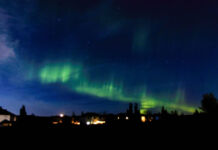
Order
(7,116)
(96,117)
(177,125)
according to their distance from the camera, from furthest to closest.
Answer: (96,117), (7,116), (177,125)

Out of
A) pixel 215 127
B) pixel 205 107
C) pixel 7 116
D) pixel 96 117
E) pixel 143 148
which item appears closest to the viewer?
pixel 143 148

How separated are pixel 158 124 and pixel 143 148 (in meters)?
2.56

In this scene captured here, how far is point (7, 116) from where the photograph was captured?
38.4m

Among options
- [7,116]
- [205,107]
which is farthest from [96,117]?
[205,107]

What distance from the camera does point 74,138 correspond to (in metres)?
8.73

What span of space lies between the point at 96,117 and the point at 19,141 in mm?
34996

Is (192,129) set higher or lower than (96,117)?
higher

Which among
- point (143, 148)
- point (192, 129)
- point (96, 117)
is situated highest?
point (192, 129)

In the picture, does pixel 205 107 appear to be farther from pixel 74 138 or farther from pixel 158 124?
pixel 74 138

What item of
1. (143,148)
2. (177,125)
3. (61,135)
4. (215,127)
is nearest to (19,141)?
(61,135)

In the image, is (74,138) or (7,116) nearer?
(74,138)

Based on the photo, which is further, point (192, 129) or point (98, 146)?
point (192, 129)

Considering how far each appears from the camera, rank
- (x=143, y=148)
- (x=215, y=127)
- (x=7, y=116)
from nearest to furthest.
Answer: (x=143, y=148) → (x=215, y=127) → (x=7, y=116)

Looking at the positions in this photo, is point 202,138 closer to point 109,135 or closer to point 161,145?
point 161,145
